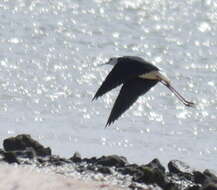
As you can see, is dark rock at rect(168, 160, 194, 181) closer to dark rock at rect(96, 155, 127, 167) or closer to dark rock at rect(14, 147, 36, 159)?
dark rock at rect(96, 155, 127, 167)

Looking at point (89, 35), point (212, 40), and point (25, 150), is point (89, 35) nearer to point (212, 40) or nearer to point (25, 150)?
point (212, 40)

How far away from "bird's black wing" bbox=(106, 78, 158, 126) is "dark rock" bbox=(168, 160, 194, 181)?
67 centimetres

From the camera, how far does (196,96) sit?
13508 mm

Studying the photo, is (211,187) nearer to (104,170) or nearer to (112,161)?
(104,170)

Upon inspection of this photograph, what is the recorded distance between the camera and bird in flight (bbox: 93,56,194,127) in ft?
29.7

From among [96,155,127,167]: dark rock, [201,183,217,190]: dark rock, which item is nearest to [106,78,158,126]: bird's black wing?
[96,155,127,167]: dark rock

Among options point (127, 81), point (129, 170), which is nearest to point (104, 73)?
point (127, 81)

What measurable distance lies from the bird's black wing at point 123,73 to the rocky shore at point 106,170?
62cm

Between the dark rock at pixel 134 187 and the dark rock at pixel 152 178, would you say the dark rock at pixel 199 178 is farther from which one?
the dark rock at pixel 134 187

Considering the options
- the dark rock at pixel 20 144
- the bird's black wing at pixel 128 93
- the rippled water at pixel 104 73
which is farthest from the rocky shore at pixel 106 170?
the rippled water at pixel 104 73

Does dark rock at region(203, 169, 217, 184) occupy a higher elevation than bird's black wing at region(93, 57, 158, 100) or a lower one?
lower

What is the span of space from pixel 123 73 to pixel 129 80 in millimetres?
106

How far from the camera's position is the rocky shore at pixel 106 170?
27.6ft

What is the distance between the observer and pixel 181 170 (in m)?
9.22
